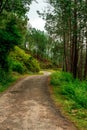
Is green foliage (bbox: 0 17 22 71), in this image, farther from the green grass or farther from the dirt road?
the dirt road

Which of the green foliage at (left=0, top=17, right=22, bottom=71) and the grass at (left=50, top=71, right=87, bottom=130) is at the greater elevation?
the green foliage at (left=0, top=17, right=22, bottom=71)

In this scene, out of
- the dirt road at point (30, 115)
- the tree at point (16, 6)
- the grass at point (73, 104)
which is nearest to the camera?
the dirt road at point (30, 115)

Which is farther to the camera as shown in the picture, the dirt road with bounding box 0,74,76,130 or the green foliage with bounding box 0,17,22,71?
the green foliage with bounding box 0,17,22,71

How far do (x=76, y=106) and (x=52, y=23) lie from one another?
3149cm

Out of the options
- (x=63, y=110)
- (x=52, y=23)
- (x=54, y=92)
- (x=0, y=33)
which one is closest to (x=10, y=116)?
(x=63, y=110)

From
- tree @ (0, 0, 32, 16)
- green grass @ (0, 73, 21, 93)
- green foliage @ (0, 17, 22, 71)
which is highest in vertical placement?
tree @ (0, 0, 32, 16)

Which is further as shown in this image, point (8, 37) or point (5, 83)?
point (8, 37)

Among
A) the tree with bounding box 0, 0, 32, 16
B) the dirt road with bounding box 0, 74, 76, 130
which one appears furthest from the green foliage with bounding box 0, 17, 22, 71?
the dirt road with bounding box 0, 74, 76, 130

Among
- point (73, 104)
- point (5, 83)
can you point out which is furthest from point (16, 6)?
point (73, 104)

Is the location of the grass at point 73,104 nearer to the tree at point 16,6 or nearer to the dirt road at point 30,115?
the dirt road at point 30,115

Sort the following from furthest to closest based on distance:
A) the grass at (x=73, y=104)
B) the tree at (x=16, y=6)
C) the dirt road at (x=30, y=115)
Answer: the tree at (x=16, y=6), the grass at (x=73, y=104), the dirt road at (x=30, y=115)

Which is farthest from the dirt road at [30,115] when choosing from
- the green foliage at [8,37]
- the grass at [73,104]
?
the green foliage at [8,37]

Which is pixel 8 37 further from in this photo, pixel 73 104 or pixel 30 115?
pixel 30 115

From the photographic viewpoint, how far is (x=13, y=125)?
1251 centimetres
